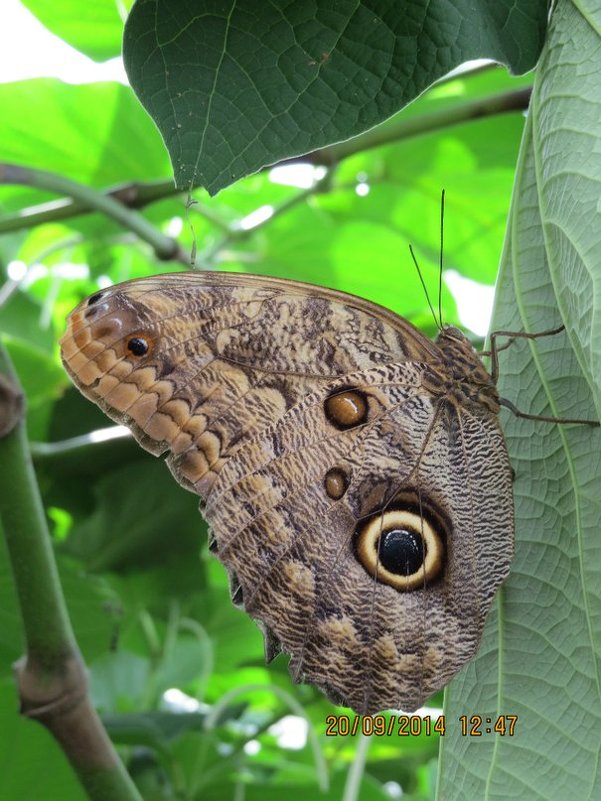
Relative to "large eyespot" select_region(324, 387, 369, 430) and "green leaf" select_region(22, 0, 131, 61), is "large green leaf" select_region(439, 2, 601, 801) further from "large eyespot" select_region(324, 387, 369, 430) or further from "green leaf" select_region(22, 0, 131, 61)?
"green leaf" select_region(22, 0, 131, 61)

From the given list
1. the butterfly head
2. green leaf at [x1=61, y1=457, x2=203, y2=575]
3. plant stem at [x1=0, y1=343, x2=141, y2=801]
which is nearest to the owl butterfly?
the butterfly head

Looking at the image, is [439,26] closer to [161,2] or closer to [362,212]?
[161,2]

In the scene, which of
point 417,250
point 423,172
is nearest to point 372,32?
point 423,172

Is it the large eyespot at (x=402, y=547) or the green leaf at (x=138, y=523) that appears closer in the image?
the large eyespot at (x=402, y=547)

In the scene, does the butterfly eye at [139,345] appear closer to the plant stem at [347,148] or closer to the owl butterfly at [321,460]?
the owl butterfly at [321,460]

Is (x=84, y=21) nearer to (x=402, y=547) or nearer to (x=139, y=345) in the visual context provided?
(x=139, y=345)

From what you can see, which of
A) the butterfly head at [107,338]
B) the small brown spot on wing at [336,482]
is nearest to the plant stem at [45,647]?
the butterfly head at [107,338]
